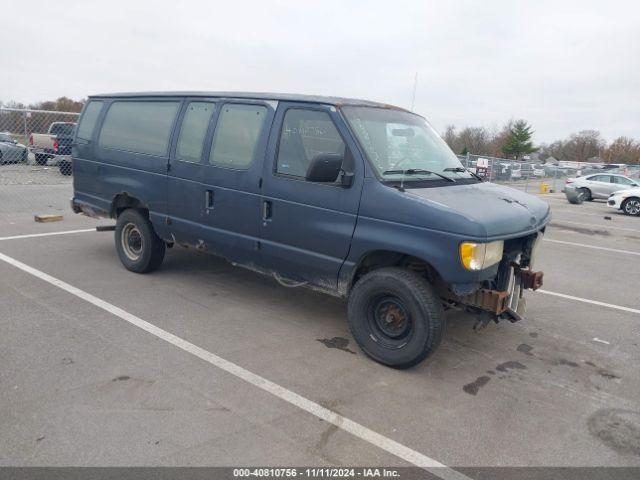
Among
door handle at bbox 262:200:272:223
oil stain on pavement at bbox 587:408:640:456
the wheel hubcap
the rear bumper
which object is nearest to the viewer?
oil stain on pavement at bbox 587:408:640:456

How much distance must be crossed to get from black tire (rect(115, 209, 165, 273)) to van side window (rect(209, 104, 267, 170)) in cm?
145

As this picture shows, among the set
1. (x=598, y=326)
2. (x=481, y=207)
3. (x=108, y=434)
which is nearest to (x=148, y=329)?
(x=108, y=434)

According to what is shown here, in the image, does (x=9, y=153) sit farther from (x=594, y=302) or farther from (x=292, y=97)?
(x=594, y=302)

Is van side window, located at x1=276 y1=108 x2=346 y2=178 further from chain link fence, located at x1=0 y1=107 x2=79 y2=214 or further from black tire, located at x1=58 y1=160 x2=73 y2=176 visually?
black tire, located at x1=58 y1=160 x2=73 y2=176

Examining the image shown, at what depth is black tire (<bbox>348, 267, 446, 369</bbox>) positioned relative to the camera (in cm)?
390

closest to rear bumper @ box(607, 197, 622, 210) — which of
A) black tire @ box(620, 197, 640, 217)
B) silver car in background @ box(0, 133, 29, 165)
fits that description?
black tire @ box(620, 197, 640, 217)

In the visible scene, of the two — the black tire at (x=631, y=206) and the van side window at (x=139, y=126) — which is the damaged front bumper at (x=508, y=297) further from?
the black tire at (x=631, y=206)

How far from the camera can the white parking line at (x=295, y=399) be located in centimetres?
299

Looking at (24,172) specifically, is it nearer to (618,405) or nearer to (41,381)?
(41,381)

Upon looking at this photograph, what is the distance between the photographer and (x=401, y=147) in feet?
15.3

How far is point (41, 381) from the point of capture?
3604 millimetres

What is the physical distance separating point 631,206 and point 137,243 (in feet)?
59.3

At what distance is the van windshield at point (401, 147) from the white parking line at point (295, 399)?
1856mm

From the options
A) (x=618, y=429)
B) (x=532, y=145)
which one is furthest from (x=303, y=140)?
(x=532, y=145)
